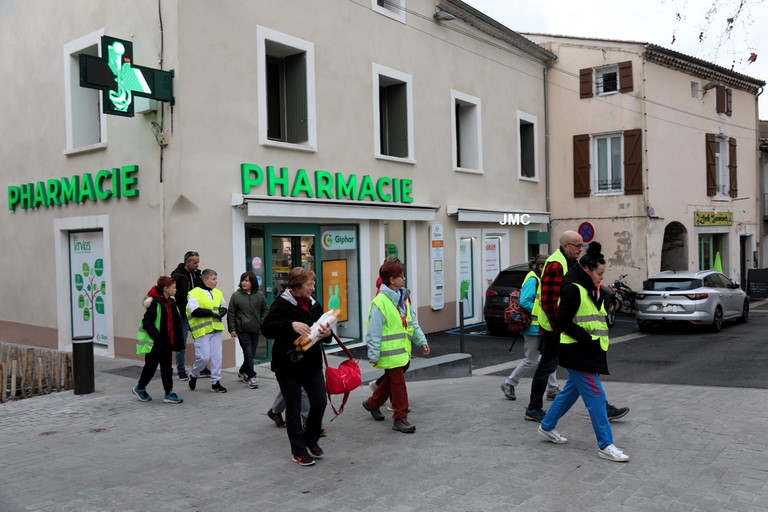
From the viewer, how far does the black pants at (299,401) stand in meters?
5.45

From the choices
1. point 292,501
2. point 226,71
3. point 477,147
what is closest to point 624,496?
point 292,501

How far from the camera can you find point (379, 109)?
13648 mm

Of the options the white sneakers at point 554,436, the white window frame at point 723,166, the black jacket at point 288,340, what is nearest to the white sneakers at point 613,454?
the white sneakers at point 554,436

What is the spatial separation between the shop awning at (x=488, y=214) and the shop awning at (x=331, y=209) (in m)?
0.84

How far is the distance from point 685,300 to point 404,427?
1054 cm

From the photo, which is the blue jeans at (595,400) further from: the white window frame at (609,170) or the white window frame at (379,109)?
the white window frame at (609,170)

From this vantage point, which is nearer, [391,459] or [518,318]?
[391,459]

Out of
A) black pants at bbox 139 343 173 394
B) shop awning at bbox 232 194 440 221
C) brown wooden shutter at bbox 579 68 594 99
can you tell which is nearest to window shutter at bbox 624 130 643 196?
brown wooden shutter at bbox 579 68 594 99

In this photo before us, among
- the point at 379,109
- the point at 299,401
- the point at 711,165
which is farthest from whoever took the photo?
the point at 711,165

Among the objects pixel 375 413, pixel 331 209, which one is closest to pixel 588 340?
pixel 375 413

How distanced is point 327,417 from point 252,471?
182cm

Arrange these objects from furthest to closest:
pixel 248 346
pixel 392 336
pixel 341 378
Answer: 1. pixel 248 346
2. pixel 392 336
3. pixel 341 378

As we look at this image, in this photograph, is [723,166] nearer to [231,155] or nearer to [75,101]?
[231,155]

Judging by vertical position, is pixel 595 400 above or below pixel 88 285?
below
